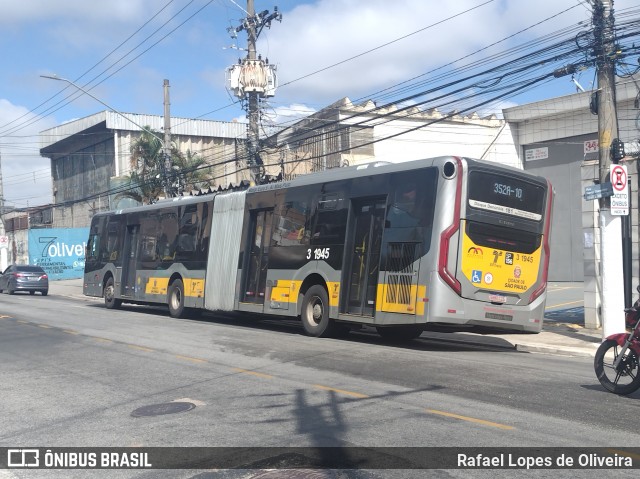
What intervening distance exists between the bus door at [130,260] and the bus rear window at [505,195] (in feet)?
47.7

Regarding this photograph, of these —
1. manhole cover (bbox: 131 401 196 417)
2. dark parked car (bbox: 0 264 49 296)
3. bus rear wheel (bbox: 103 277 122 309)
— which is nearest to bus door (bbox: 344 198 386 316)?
manhole cover (bbox: 131 401 196 417)

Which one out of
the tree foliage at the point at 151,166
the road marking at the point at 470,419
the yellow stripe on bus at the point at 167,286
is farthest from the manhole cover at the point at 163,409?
the tree foliage at the point at 151,166

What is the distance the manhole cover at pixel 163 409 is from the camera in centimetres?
795

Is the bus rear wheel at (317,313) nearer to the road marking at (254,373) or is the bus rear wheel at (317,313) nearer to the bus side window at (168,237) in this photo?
the road marking at (254,373)

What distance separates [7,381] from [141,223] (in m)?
13.8

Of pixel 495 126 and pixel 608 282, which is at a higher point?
pixel 495 126

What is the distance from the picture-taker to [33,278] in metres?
35.2

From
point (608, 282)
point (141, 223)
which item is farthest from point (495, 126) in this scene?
point (608, 282)

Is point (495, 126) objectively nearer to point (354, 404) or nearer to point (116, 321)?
point (116, 321)

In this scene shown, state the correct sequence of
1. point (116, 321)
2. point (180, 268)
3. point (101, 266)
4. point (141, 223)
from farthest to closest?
1. point (101, 266)
2. point (141, 223)
3. point (180, 268)
4. point (116, 321)

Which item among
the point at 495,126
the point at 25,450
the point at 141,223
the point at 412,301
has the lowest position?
the point at 25,450

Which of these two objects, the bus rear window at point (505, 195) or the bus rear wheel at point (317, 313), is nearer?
the bus rear window at point (505, 195)

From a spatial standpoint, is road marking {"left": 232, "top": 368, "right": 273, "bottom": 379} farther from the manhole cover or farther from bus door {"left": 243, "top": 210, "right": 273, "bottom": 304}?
bus door {"left": 243, "top": 210, "right": 273, "bottom": 304}

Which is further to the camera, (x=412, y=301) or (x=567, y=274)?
(x=567, y=274)
